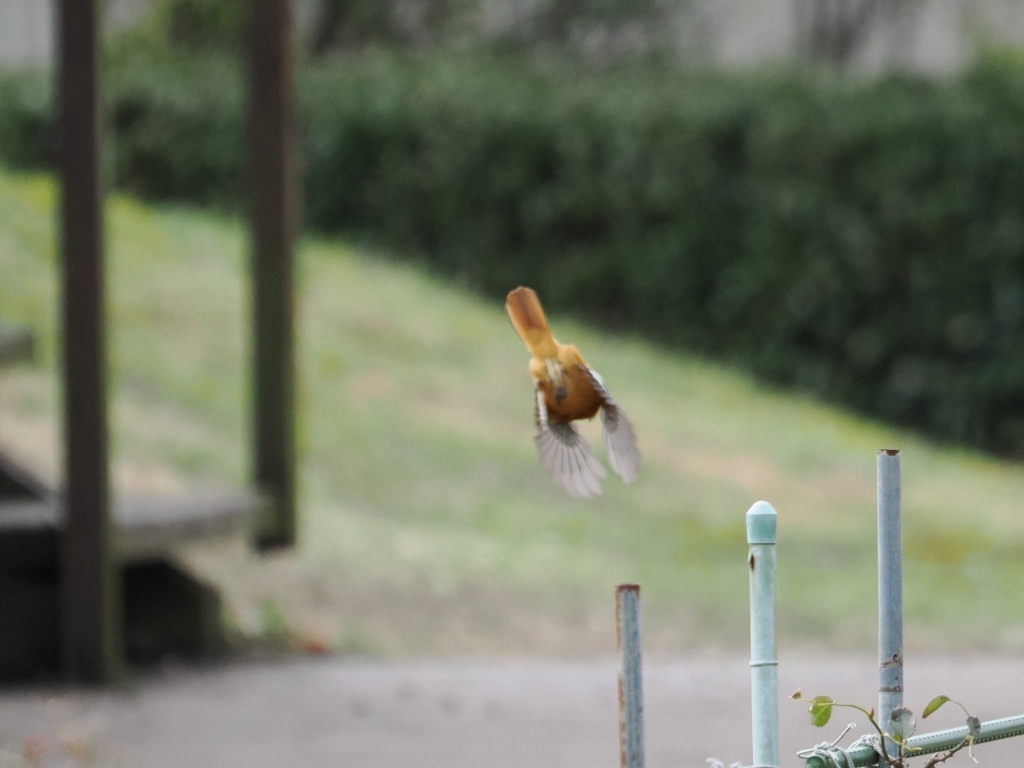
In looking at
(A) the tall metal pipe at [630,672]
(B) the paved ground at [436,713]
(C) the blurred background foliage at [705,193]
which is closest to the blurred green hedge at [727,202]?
(C) the blurred background foliage at [705,193]

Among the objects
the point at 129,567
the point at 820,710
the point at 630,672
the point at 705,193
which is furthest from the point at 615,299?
the point at 630,672

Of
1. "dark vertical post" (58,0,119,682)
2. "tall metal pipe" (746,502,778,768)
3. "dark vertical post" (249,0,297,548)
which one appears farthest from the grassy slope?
"tall metal pipe" (746,502,778,768)

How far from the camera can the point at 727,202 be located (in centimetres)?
1032

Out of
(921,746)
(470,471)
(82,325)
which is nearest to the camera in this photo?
(921,746)

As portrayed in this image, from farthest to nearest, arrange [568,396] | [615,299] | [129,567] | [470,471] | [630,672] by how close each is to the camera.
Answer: [615,299]
[470,471]
[129,567]
[568,396]
[630,672]

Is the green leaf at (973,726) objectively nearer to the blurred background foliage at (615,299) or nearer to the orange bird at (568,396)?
the orange bird at (568,396)

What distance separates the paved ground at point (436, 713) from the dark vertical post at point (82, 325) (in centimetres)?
39

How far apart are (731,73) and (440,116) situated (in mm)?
2209

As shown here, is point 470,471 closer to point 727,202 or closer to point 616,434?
point 727,202

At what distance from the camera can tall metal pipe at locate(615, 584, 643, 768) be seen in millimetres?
988

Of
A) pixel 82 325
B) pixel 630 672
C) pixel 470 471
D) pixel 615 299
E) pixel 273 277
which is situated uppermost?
pixel 615 299

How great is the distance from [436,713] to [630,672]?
3.40m

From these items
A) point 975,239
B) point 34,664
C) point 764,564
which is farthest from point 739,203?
point 764,564

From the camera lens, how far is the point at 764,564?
108cm
